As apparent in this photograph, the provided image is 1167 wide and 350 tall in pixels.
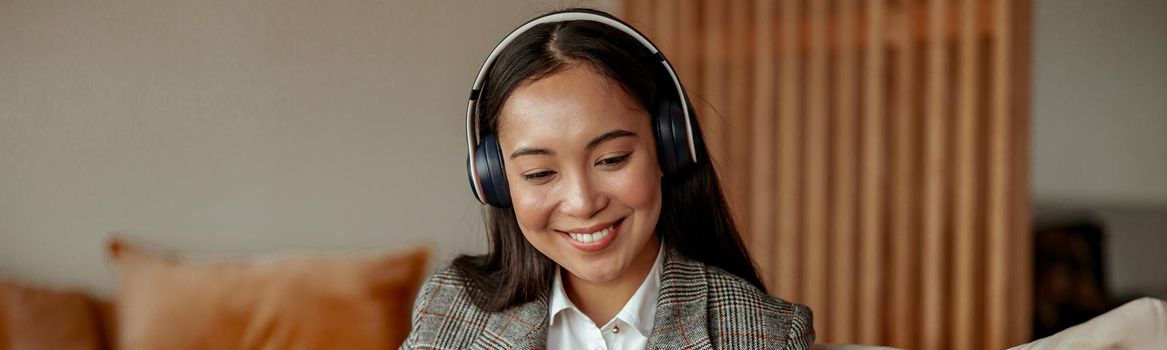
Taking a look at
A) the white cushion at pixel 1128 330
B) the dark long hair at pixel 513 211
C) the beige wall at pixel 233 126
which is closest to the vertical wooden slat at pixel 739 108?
the beige wall at pixel 233 126

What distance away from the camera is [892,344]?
8.71 feet

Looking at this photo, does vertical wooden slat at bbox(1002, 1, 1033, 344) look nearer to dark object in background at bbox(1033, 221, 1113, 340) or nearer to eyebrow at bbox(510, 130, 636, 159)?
dark object in background at bbox(1033, 221, 1113, 340)

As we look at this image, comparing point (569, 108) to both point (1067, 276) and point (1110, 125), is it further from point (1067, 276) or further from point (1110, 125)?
point (1110, 125)

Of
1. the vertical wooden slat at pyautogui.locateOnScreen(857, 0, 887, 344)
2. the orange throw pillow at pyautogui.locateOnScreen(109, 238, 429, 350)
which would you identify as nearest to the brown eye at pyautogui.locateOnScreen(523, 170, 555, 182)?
the orange throw pillow at pyautogui.locateOnScreen(109, 238, 429, 350)

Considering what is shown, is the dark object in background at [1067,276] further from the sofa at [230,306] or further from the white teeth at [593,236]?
Result: the white teeth at [593,236]

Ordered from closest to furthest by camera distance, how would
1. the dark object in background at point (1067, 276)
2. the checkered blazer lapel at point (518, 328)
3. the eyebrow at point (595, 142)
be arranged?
1. the eyebrow at point (595, 142)
2. the checkered blazer lapel at point (518, 328)
3. the dark object in background at point (1067, 276)

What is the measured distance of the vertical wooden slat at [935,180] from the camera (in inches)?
96.2

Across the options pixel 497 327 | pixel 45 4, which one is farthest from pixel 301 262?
pixel 497 327

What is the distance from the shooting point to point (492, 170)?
129 cm

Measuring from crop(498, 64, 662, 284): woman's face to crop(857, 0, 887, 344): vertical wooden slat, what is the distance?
1.42 meters

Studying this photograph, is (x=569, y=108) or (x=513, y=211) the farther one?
(x=513, y=211)

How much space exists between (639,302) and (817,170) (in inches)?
57.9

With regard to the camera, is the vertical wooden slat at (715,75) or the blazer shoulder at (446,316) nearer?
A: the blazer shoulder at (446,316)

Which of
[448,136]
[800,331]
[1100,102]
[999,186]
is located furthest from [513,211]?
[1100,102]
